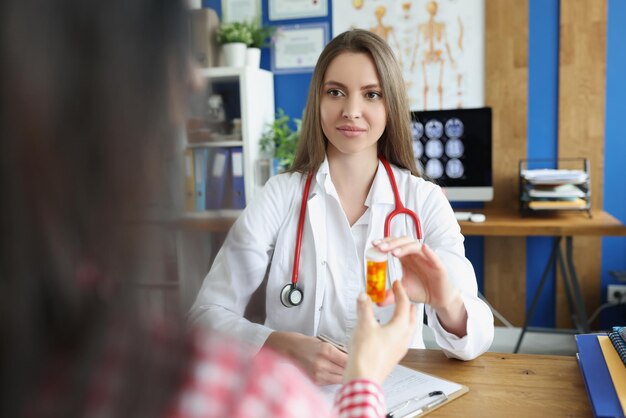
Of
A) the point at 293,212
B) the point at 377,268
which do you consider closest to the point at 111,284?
the point at 377,268

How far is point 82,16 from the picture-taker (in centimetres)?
34

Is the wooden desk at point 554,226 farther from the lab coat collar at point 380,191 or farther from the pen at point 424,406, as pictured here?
the pen at point 424,406

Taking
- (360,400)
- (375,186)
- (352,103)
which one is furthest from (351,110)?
(360,400)

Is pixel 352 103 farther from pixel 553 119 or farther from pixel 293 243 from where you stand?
pixel 553 119

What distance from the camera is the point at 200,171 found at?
41 centimetres

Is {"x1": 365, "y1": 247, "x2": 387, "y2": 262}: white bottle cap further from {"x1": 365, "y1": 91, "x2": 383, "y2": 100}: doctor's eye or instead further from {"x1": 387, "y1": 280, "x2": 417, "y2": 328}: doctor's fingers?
{"x1": 365, "y1": 91, "x2": 383, "y2": 100}: doctor's eye

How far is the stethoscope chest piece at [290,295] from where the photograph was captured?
4.74 ft

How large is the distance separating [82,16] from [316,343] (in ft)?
2.94

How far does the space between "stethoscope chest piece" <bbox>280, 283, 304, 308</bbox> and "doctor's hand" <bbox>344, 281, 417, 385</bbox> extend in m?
0.64

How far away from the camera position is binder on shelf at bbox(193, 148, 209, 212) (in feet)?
1.38

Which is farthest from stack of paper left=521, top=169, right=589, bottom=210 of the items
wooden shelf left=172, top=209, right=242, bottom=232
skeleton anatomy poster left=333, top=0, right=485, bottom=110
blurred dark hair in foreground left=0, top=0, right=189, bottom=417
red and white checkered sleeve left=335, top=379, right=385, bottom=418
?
blurred dark hair in foreground left=0, top=0, right=189, bottom=417

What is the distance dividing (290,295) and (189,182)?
103 centimetres

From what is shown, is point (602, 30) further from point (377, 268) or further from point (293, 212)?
point (377, 268)

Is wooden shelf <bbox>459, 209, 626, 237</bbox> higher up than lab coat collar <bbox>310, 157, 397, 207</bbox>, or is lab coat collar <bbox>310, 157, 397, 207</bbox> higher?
lab coat collar <bbox>310, 157, 397, 207</bbox>
